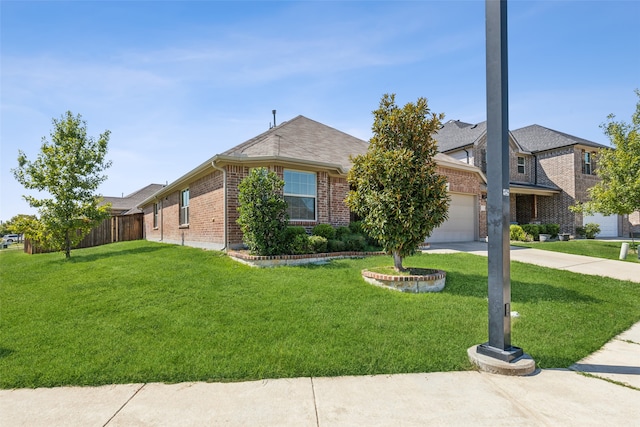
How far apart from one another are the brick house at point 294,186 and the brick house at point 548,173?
16.6ft

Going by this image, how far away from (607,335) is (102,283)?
9.00m

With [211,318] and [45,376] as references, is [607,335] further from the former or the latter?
[45,376]

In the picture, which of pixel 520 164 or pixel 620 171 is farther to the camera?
pixel 520 164

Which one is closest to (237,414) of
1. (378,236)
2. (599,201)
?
(378,236)

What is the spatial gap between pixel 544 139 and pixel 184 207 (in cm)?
2384

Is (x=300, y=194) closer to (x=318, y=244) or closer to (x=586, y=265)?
(x=318, y=244)

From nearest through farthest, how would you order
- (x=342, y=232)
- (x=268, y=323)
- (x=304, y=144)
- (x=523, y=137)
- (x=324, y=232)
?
1. (x=268, y=323)
2. (x=324, y=232)
3. (x=342, y=232)
4. (x=304, y=144)
5. (x=523, y=137)

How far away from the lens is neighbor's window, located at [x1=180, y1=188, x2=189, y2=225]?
47.6 ft

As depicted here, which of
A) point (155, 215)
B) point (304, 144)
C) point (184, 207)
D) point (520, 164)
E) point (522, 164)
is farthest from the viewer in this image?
point (522, 164)

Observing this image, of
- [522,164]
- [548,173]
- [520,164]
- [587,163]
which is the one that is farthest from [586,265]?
[587,163]

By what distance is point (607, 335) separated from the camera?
4.52 m

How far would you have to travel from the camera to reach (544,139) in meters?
22.9

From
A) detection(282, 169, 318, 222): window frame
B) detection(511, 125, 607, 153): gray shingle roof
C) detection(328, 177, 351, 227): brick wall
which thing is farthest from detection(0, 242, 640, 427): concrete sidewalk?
detection(511, 125, 607, 153): gray shingle roof

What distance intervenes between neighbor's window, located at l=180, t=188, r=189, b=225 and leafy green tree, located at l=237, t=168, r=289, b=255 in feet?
22.4
